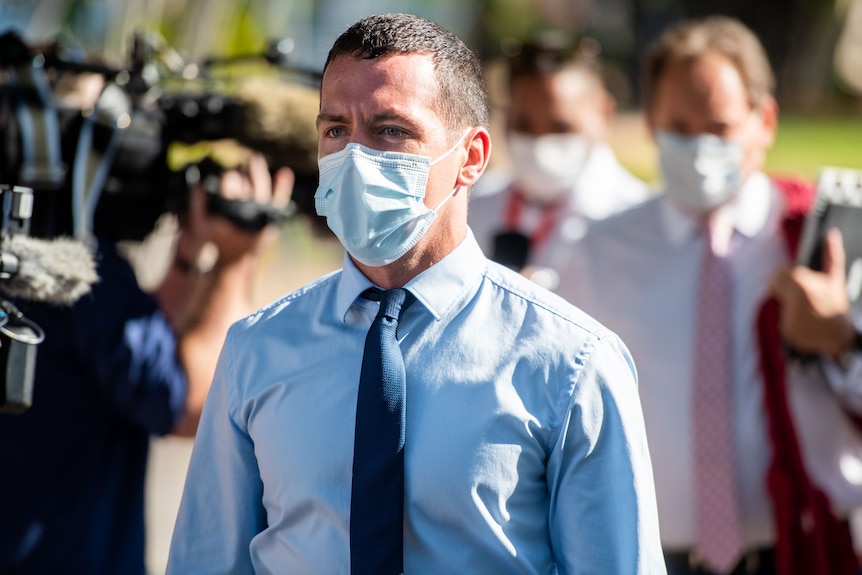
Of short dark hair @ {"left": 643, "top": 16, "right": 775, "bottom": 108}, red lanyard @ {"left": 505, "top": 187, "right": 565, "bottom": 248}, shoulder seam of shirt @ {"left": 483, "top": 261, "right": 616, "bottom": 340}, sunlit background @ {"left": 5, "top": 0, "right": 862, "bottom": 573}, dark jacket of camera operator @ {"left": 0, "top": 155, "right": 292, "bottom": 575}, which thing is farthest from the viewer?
sunlit background @ {"left": 5, "top": 0, "right": 862, "bottom": 573}

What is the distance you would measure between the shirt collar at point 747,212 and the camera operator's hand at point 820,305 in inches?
12.7

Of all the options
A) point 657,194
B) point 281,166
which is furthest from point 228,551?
point 657,194

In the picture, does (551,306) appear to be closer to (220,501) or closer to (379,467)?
(379,467)

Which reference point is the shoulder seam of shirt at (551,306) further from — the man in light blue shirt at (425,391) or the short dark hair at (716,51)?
the short dark hair at (716,51)

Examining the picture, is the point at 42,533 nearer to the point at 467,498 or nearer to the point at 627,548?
the point at 467,498

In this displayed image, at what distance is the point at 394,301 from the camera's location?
214 cm

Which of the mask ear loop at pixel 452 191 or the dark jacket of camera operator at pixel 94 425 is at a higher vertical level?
the mask ear loop at pixel 452 191

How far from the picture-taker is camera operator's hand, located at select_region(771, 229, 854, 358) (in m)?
3.19

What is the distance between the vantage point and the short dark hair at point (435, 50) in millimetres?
2082

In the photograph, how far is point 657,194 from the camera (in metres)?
3.89

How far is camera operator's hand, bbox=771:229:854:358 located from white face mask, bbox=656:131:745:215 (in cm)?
38

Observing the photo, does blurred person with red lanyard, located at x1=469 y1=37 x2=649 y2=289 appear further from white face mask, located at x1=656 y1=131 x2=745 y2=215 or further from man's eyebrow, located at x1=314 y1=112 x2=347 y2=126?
man's eyebrow, located at x1=314 y1=112 x2=347 y2=126

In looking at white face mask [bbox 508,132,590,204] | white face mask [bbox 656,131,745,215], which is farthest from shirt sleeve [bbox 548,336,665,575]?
white face mask [bbox 508,132,590,204]

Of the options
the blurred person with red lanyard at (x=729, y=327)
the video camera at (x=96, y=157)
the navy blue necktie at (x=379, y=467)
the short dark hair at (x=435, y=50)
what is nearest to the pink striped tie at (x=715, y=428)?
the blurred person with red lanyard at (x=729, y=327)
